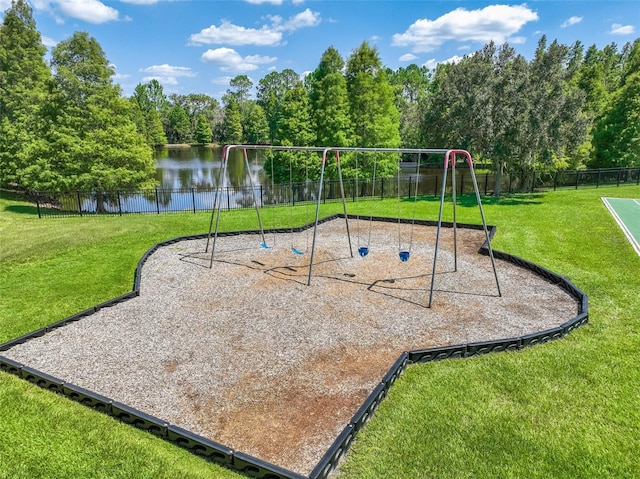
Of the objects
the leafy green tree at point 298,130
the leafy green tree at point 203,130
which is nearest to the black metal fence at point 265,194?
the leafy green tree at point 298,130

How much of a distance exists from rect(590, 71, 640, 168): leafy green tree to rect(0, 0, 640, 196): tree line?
0.24 ft

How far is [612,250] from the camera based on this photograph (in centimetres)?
1093

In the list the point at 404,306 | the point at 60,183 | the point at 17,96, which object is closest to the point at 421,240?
the point at 404,306


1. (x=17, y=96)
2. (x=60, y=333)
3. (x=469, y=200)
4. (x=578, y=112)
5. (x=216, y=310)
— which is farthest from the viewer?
(x=17, y=96)

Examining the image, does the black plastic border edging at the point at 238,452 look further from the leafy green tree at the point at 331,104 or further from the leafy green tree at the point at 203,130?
the leafy green tree at the point at 203,130

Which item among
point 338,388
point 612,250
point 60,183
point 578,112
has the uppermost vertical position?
point 578,112

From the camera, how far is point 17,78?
23.8m

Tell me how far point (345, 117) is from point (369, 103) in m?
1.81

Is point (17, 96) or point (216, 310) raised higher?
point (17, 96)

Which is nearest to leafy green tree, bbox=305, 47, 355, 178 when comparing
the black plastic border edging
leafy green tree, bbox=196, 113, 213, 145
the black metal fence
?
the black metal fence

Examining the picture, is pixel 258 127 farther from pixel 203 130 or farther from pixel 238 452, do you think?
pixel 238 452

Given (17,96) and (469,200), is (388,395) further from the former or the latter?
(17,96)

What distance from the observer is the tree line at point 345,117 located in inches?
710

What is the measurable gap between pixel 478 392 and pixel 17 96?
95.8 ft
